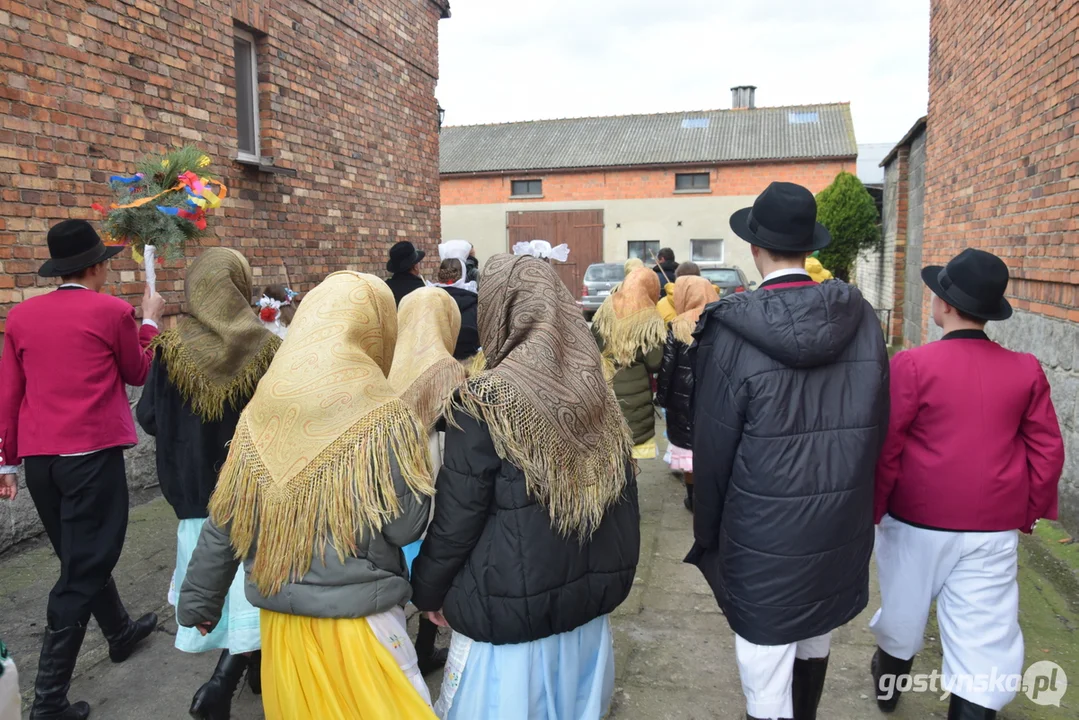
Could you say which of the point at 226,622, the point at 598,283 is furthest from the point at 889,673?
the point at 598,283

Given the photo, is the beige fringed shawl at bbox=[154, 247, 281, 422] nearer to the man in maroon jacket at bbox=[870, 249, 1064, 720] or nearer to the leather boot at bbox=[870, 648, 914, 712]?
the man in maroon jacket at bbox=[870, 249, 1064, 720]

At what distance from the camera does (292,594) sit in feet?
7.04

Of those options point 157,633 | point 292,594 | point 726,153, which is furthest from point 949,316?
point 726,153

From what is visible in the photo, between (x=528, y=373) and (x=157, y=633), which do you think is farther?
(x=157, y=633)

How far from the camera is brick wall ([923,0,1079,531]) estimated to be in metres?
4.69

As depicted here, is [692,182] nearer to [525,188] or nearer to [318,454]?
[525,188]

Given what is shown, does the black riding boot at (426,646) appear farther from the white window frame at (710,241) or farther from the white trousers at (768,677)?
the white window frame at (710,241)

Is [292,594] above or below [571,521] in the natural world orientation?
below

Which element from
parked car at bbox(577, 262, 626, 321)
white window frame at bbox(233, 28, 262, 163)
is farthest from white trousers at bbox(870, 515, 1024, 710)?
parked car at bbox(577, 262, 626, 321)

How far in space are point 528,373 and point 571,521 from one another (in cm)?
44

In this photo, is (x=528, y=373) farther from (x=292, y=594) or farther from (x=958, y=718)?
(x=958, y=718)

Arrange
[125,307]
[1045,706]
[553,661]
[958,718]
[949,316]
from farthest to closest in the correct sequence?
[125,307] → [1045,706] → [949,316] → [958,718] → [553,661]

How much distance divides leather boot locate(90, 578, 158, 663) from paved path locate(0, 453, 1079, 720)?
0.20 feet

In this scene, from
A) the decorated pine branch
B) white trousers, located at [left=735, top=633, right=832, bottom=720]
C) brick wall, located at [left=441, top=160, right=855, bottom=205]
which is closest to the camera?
white trousers, located at [left=735, top=633, right=832, bottom=720]
